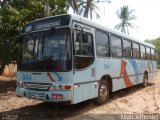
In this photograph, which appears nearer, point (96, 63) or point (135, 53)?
point (96, 63)

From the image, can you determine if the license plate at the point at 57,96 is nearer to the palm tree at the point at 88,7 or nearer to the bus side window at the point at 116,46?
the bus side window at the point at 116,46

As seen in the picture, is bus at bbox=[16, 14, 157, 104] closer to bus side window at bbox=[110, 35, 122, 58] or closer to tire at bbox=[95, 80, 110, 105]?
tire at bbox=[95, 80, 110, 105]

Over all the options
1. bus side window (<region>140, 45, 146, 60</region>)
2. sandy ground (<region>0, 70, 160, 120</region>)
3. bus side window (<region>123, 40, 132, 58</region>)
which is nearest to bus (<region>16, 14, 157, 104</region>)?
sandy ground (<region>0, 70, 160, 120</region>)

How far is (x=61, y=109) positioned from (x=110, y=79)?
2.40 metres

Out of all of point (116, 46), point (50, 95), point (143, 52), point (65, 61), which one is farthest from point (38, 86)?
point (143, 52)

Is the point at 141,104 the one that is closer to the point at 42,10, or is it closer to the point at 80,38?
the point at 80,38

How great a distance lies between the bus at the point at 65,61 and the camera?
7.94m

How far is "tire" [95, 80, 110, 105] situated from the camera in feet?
32.1

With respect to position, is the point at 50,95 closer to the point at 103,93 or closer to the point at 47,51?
the point at 47,51

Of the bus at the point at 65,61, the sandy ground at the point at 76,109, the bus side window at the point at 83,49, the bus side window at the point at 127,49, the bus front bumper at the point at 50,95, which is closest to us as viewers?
the bus front bumper at the point at 50,95

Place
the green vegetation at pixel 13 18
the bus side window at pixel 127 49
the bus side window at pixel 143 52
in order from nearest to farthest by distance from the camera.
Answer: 1. the bus side window at pixel 127 49
2. the green vegetation at pixel 13 18
3. the bus side window at pixel 143 52

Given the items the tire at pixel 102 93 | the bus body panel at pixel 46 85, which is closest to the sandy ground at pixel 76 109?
the tire at pixel 102 93

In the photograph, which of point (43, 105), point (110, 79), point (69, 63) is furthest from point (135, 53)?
point (69, 63)

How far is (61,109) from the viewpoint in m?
9.51
